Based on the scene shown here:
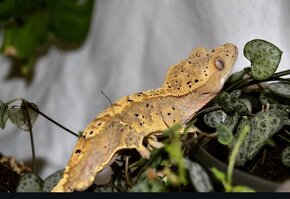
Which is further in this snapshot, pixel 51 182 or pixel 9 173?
pixel 9 173

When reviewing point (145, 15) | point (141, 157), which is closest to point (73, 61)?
point (145, 15)

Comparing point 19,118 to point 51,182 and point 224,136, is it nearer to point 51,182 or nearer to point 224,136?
point 51,182

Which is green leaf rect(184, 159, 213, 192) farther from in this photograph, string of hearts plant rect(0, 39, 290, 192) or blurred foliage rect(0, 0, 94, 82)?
blurred foliage rect(0, 0, 94, 82)

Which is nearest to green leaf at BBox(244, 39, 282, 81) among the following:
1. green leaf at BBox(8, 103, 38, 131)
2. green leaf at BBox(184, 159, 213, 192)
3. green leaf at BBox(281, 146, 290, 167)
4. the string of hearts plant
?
the string of hearts plant

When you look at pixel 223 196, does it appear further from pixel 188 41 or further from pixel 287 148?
pixel 188 41

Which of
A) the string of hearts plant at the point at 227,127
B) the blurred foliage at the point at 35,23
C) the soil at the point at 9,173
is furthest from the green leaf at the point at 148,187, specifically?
the blurred foliage at the point at 35,23

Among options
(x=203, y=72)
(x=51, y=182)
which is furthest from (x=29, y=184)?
(x=203, y=72)
